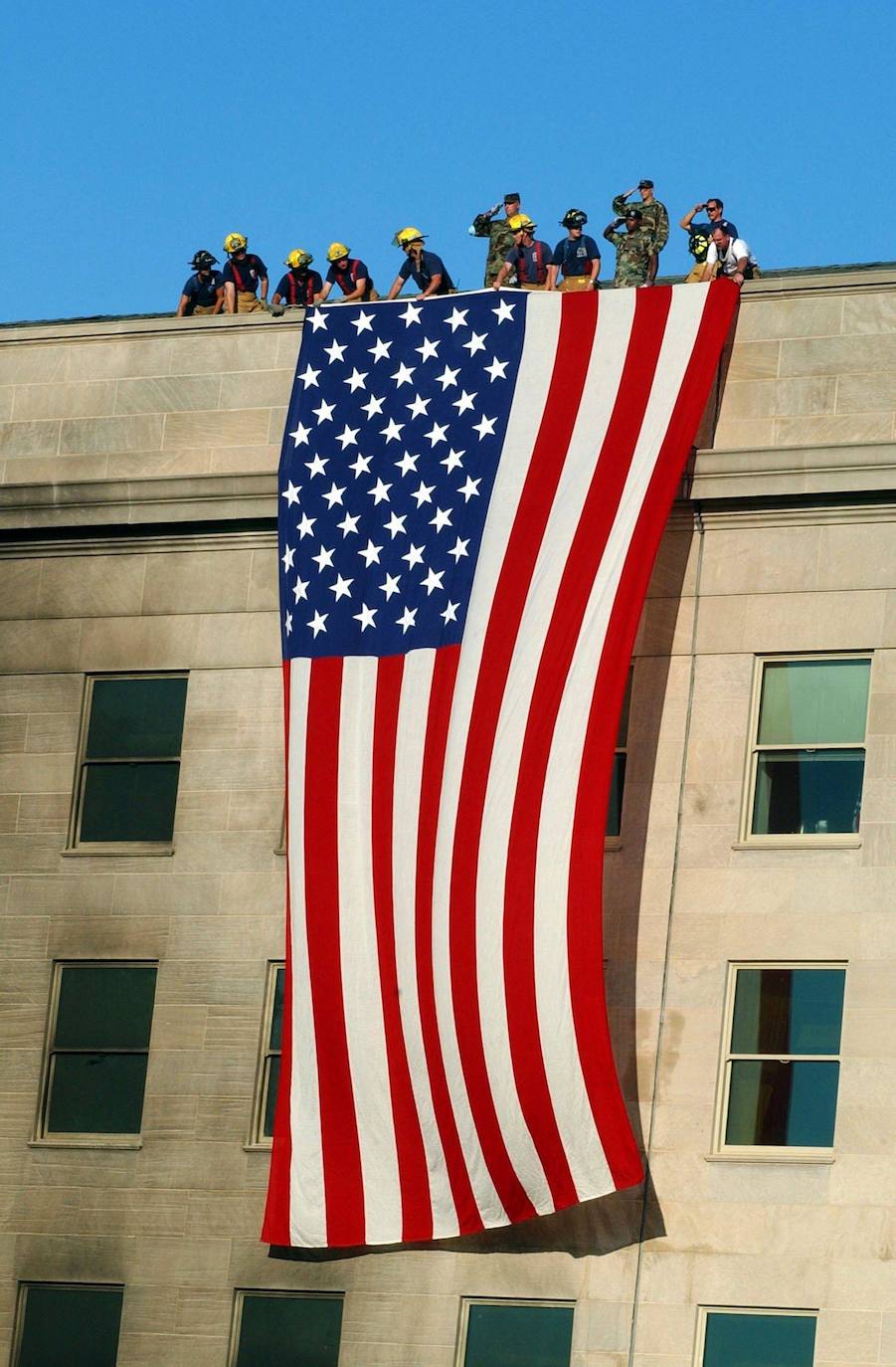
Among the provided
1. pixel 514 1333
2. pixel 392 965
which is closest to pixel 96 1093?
pixel 392 965

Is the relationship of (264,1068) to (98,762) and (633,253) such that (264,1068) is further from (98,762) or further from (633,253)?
(633,253)

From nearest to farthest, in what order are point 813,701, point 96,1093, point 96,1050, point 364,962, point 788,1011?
point 788,1011 → point 364,962 → point 813,701 → point 96,1093 → point 96,1050

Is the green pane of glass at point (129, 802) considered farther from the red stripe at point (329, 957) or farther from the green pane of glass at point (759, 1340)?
the green pane of glass at point (759, 1340)

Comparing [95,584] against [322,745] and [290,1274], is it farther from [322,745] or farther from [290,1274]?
[290,1274]

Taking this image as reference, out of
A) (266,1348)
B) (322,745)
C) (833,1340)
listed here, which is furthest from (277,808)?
(833,1340)

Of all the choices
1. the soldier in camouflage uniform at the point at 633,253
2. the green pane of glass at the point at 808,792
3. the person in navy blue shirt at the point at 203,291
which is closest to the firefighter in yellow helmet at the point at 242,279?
the person in navy blue shirt at the point at 203,291

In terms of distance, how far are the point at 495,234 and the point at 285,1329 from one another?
48.0ft

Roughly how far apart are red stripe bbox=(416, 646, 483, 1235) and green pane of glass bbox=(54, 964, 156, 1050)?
4.04 m

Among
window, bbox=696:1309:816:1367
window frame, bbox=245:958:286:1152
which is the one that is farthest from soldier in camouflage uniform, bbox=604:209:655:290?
window, bbox=696:1309:816:1367

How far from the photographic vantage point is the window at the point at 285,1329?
111 feet

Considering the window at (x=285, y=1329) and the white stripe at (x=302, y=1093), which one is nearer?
the white stripe at (x=302, y=1093)

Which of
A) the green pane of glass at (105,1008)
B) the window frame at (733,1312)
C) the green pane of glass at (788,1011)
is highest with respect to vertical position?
the green pane of glass at (788,1011)

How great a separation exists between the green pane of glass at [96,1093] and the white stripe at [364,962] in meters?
3.29

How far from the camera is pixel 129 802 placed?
36688mm
